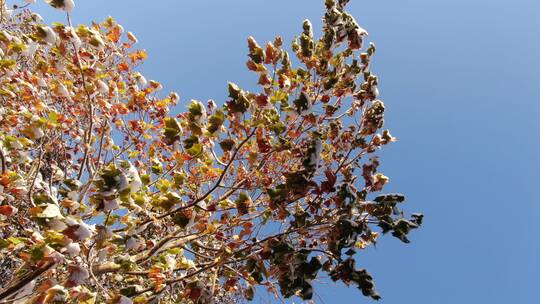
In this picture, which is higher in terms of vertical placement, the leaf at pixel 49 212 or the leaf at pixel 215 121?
the leaf at pixel 215 121

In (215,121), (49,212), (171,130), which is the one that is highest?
(215,121)

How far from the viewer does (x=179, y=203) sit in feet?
10.7

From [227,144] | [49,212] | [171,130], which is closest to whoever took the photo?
[49,212]

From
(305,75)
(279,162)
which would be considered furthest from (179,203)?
(305,75)

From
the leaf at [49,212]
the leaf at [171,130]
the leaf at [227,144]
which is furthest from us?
the leaf at [227,144]

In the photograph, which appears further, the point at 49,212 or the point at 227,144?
the point at 227,144

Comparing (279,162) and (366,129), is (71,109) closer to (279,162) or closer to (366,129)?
(279,162)

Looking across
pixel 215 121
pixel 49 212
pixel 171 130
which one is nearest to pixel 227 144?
pixel 215 121

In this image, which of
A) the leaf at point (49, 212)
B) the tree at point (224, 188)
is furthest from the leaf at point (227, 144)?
the leaf at point (49, 212)

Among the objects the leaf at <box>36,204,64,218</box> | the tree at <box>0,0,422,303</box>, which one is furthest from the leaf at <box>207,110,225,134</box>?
the leaf at <box>36,204,64,218</box>

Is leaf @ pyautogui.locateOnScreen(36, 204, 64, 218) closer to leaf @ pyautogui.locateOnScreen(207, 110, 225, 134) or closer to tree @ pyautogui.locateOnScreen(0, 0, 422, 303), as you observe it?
tree @ pyautogui.locateOnScreen(0, 0, 422, 303)

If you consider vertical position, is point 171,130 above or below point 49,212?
above

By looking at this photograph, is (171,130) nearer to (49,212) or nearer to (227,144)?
(227,144)

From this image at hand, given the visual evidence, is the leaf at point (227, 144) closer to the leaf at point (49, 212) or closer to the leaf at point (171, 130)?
the leaf at point (171, 130)
